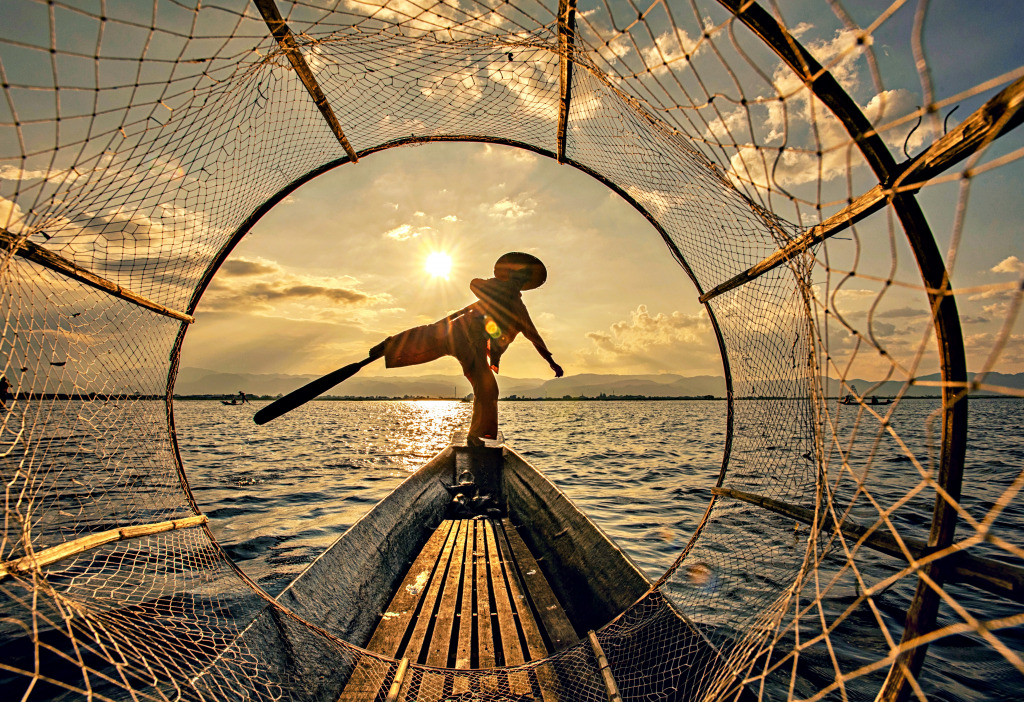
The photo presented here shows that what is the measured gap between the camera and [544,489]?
7062 mm

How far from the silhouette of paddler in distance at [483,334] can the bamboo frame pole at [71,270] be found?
173cm

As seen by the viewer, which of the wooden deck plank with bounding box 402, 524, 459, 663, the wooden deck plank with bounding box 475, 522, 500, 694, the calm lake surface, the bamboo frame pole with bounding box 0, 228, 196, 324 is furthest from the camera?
the calm lake surface

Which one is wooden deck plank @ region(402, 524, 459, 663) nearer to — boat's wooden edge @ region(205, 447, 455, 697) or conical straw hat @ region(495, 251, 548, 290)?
boat's wooden edge @ region(205, 447, 455, 697)

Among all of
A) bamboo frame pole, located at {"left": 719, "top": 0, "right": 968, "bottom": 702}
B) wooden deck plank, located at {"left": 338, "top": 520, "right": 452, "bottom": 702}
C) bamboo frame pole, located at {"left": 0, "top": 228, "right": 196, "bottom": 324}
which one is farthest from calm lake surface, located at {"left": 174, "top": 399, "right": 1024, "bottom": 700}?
bamboo frame pole, located at {"left": 0, "top": 228, "right": 196, "bottom": 324}

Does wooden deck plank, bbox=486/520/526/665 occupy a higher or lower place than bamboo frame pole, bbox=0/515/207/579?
lower

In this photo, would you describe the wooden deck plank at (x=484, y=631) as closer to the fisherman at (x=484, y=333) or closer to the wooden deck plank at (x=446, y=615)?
the wooden deck plank at (x=446, y=615)

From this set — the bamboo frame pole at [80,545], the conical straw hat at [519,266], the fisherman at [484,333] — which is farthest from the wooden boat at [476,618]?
the conical straw hat at [519,266]

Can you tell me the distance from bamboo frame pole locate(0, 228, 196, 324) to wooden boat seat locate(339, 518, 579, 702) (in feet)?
10.2

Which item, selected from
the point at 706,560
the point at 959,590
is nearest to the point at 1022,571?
the point at 706,560

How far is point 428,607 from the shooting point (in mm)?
4457

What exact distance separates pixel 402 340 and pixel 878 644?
5899mm

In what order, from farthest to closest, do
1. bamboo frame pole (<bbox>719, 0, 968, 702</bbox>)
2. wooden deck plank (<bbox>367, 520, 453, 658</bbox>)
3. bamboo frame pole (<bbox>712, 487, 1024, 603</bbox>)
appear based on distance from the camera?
wooden deck plank (<bbox>367, 520, 453, 658</bbox>) → bamboo frame pole (<bbox>719, 0, 968, 702</bbox>) → bamboo frame pole (<bbox>712, 487, 1024, 603</bbox>)

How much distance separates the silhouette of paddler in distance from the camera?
382 centimetres

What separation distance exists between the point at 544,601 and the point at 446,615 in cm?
98
